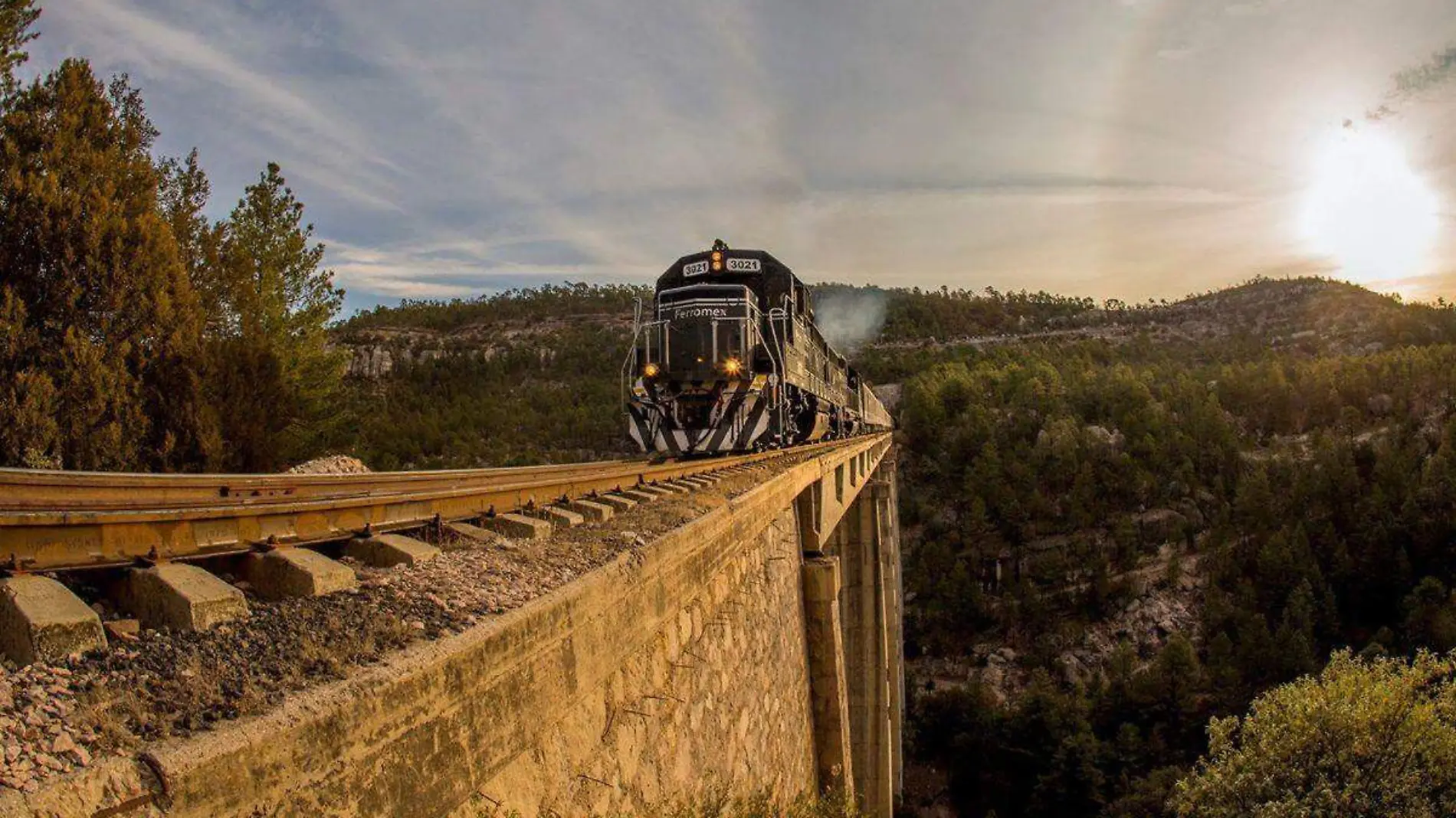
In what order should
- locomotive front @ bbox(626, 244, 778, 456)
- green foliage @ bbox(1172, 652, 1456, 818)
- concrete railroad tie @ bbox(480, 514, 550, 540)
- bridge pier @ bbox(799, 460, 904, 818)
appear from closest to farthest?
1. concrete railroad tie @ bbox(480, 514, 550, 540)
2. green foliage @ bbox(1172, 652, 1456, 818)
3. locomotive front @ bbox(626, 244, 778, 456)
4. bridge pier @ bbox(799, 460, 904, 818)

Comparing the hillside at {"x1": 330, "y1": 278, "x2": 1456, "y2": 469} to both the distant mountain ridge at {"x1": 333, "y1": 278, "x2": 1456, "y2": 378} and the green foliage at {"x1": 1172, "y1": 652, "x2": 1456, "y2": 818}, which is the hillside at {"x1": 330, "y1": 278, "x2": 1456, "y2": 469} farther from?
the green foliage at {"x1": 1172, "y1": 652, "x2": 1456, "y2": 818}

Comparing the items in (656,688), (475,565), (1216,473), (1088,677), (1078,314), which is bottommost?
(1088,677)

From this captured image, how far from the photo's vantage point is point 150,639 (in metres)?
1.78

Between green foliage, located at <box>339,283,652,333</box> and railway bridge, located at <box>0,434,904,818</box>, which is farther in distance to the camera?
green foliage, located at <box>339,283,652,333</box>

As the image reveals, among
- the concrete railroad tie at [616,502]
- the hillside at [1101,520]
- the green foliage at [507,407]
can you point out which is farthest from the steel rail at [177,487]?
the green foliage at [507,407]

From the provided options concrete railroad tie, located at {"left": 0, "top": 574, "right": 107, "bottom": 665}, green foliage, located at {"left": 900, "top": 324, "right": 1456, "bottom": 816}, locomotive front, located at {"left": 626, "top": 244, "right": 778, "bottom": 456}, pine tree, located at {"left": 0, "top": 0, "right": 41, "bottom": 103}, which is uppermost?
pine tree, located at {"left": 0, "top": 0, "right": 41, "bottom": 103}

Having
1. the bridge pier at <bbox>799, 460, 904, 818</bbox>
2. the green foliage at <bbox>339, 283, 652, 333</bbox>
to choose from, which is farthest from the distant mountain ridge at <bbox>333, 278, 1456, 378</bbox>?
the bridge pier at <bbox>799, 460, 904, 818</bbox>

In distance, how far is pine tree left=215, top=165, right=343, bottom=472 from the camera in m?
12.4

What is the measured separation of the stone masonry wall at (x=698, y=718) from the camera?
239 centimetres

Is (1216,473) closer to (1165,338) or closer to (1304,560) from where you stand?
(1304,560)

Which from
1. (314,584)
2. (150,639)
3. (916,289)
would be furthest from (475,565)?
(916,289)

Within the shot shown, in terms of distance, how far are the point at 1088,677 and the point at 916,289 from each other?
92608mm

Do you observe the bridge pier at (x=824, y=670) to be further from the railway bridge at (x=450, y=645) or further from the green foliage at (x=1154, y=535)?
the green foliage at (x=1154, y=535)

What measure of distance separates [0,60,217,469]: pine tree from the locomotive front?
6.57 m
